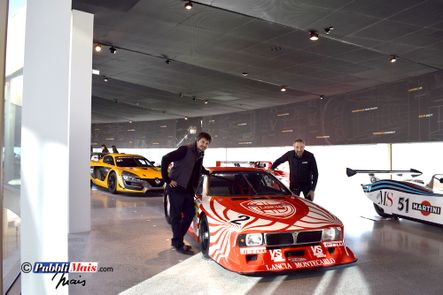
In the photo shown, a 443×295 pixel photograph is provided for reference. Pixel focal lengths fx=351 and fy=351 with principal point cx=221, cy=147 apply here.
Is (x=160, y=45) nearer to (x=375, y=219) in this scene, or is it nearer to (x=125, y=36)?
(x=125, y=36)

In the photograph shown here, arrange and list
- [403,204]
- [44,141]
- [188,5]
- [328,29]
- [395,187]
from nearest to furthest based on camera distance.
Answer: [44,141]
[188,5]
[403,204]
[395,187]
[328,29]

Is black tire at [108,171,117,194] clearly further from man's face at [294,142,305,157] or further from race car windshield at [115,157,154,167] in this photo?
man's face at [294,142,305,157]

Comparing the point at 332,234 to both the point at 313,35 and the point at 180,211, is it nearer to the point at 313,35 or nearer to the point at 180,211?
the point at 180,211

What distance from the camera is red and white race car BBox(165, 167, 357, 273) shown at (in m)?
3.22

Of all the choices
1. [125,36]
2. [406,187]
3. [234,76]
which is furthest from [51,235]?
[234,76]

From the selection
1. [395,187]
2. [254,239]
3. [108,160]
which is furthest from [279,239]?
[108,160]

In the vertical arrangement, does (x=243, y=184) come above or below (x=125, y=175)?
above

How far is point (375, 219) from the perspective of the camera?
6383mm

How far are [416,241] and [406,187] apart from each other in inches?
45.7

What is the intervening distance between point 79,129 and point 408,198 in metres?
5.27

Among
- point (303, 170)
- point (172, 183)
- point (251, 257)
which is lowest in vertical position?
point (251, 257)

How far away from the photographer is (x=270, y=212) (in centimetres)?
359

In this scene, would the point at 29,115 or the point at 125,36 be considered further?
the point at 125,36

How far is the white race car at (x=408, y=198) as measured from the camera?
17.2ft
